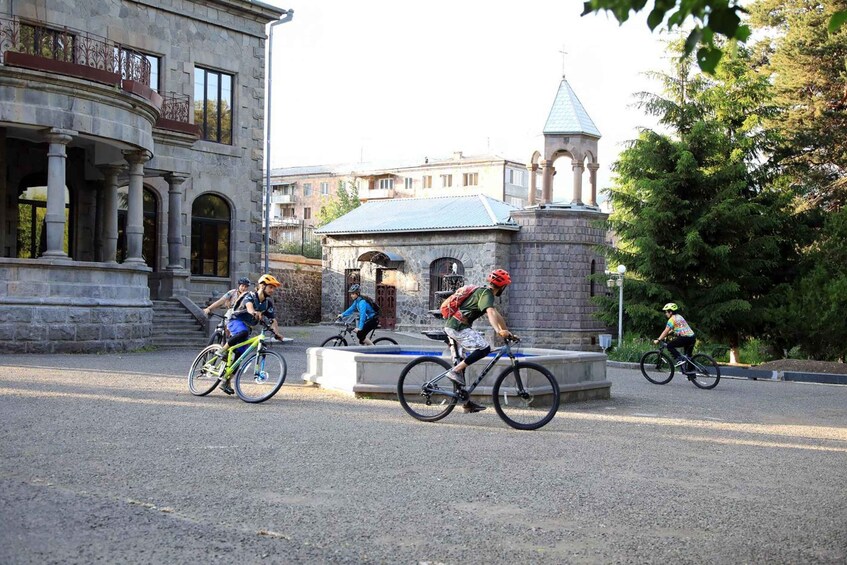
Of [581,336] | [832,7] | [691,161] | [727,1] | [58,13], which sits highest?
[832,7]

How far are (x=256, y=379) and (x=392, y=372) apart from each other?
6.23ft

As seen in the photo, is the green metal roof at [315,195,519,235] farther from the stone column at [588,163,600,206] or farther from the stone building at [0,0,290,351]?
the stone building at [0,0,290,351]

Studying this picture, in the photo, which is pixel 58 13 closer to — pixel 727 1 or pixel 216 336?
pixel 216 336

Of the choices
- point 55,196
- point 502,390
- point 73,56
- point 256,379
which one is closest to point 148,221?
point 73,56

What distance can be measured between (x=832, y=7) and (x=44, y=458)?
30.2 metres

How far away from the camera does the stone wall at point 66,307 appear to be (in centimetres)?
2044

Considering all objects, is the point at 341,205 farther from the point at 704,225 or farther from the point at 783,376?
the point at 783,376

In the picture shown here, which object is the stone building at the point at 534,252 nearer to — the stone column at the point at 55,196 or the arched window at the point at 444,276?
the arched window at the point at 444,276

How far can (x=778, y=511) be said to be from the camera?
6867mm

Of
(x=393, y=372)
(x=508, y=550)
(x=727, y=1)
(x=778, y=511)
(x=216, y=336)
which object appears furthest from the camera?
(x=216, y=336)

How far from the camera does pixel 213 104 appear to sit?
2981 centimetres

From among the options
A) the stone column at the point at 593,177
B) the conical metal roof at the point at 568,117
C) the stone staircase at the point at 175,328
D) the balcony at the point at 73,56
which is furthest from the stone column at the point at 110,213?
the stone column at the point at 593,177

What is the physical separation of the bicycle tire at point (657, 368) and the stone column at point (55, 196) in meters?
12.5

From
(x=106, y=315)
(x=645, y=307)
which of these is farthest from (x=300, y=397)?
(x=645, y=307)
